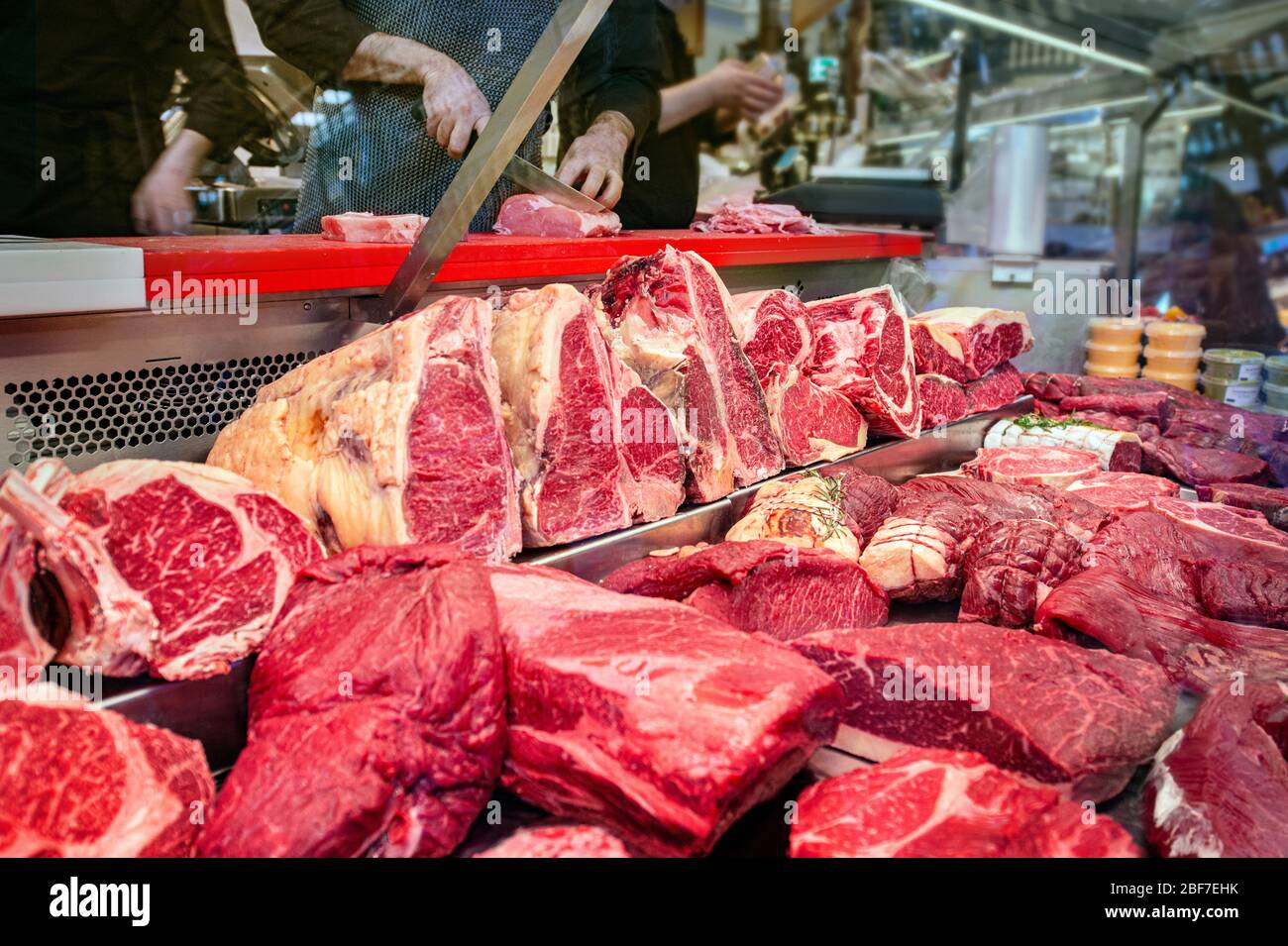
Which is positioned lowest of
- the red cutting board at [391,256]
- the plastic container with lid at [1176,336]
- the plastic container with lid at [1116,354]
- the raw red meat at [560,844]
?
the raw red meat at [560,844]

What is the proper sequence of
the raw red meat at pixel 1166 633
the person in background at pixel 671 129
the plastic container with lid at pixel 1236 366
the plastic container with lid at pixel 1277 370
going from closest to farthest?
the raw red meat at pixel 1166 633 < the plastic container with lid at pixel 1277 370 < the plastic container with lid at pixel 1236 366 < the person in background at pixel 671 129

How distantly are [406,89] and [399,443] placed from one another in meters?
3.00

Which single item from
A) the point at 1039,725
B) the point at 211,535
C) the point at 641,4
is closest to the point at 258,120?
the point at 641,4

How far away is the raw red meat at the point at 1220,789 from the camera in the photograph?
5.83ft

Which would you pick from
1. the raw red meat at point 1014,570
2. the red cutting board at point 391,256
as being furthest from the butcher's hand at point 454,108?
the raw red meat at point 1014,570

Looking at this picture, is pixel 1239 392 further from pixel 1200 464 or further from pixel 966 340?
pixel 966 340

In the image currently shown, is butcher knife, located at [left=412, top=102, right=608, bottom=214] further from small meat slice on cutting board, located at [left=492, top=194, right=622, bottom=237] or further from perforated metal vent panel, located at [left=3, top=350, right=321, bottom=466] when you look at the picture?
perforated metal vent panel, located at [left=3, top=350, right=321, bottom=466]

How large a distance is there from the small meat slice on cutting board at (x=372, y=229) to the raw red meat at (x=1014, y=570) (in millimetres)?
2220

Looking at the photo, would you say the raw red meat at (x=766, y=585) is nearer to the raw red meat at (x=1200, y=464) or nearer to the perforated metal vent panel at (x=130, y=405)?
the perforated metal vent panel at (x=130, y=405)

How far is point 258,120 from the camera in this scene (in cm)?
668

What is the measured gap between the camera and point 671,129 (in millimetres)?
7031

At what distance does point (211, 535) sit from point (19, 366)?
739 mm

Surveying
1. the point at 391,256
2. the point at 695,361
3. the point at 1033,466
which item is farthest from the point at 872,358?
the point at 391,256

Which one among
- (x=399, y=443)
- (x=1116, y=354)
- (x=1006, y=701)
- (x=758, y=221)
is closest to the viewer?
(x=1006, y=701)
